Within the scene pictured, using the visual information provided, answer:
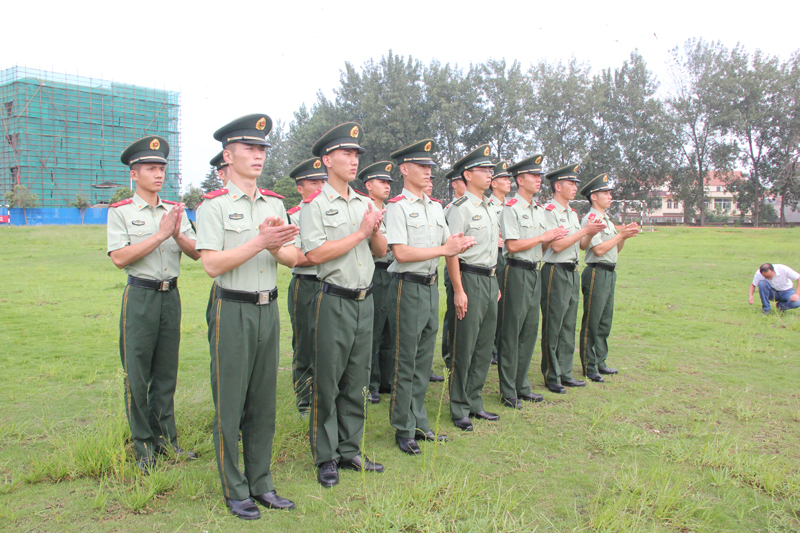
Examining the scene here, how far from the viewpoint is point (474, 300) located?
4723 mm

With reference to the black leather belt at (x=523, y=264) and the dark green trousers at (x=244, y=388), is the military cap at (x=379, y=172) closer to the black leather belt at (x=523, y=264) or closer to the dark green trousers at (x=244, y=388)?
the black leather belt at (x=523, y=264)

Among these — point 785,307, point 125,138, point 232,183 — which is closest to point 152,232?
point 232,183

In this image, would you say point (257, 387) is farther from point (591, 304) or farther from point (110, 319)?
point (110, 319)

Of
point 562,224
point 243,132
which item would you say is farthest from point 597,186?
point 243,132

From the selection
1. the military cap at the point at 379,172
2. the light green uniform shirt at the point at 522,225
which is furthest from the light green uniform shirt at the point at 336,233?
the military cap at the point at 379,172

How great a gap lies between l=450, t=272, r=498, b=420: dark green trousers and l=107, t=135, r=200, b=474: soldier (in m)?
2.20

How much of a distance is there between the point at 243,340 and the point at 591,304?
453 centimetres

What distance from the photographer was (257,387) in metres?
3.26

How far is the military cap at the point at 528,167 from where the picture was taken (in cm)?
566

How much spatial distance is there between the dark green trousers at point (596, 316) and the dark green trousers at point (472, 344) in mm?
1913

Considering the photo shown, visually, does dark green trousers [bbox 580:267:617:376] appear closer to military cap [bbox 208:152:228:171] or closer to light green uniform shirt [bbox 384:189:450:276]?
light green uniform shirt [bbox 384:189:450:276]

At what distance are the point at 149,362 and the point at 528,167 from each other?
4002mm

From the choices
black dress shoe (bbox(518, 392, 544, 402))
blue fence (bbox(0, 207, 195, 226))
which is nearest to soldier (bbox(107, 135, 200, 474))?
black dress shoe (bbox(518, 392, 544, 402))

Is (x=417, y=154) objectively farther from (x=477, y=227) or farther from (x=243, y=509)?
(x=243, y=509)
